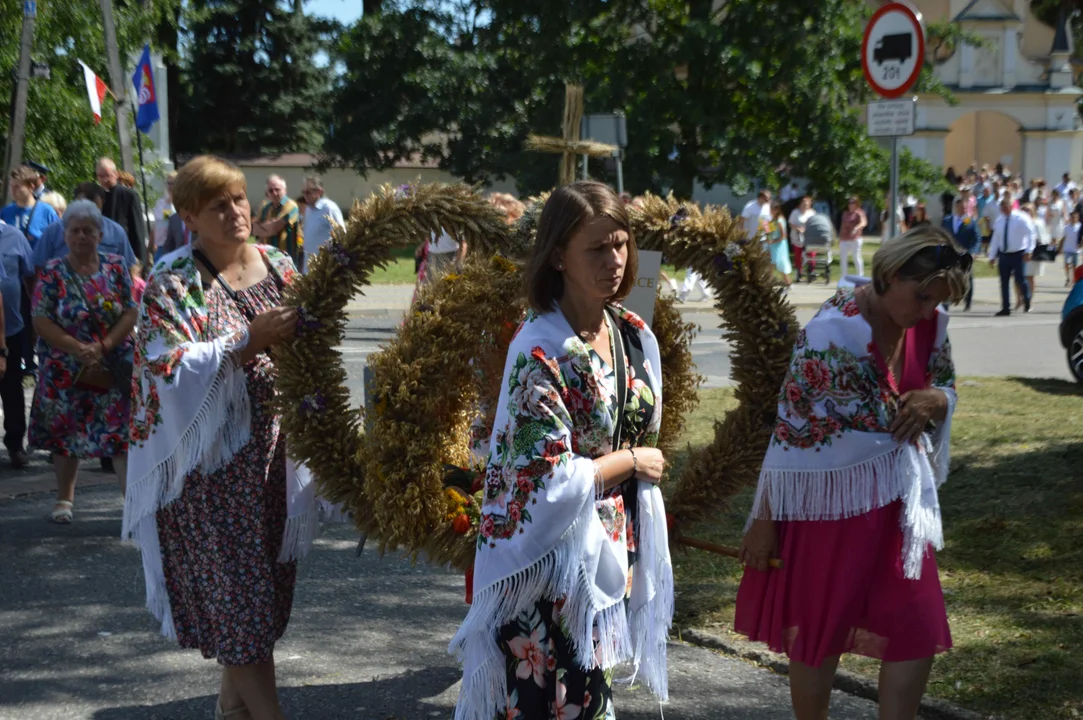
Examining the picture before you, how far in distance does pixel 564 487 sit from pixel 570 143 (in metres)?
2.15

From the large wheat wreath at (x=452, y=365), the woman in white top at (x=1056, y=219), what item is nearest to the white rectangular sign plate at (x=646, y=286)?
the large wheat wreath at (x=452, y=365)

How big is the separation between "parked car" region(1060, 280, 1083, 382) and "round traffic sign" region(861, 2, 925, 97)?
524 centimetres

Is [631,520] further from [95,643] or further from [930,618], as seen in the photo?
[95,643]

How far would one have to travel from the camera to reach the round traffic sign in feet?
25.9

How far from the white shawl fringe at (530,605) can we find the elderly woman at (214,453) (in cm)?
99

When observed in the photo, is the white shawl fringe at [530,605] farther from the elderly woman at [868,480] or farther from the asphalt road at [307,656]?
the asphalt road at [307,656]

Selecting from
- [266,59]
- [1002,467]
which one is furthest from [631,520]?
[266,59]

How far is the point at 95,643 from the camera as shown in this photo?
5.34 meters

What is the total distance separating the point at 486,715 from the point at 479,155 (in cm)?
3328

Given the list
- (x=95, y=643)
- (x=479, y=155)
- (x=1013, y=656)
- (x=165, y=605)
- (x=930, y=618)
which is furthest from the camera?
(x=479, y=155)

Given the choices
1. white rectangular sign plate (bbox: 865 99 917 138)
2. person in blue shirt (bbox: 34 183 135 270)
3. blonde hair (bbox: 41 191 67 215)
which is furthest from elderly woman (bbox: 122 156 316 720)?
blonde hair (bbox: 41 191 67 215)

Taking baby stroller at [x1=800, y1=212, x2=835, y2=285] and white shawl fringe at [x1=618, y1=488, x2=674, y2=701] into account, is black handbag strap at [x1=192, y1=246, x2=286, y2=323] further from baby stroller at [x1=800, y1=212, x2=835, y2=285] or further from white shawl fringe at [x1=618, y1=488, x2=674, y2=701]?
baby stroller at [x1=800, y1=212, x2=835, y2=285]

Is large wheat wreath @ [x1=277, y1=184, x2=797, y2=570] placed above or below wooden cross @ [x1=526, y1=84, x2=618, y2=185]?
below

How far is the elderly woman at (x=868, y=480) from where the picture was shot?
3777mm
